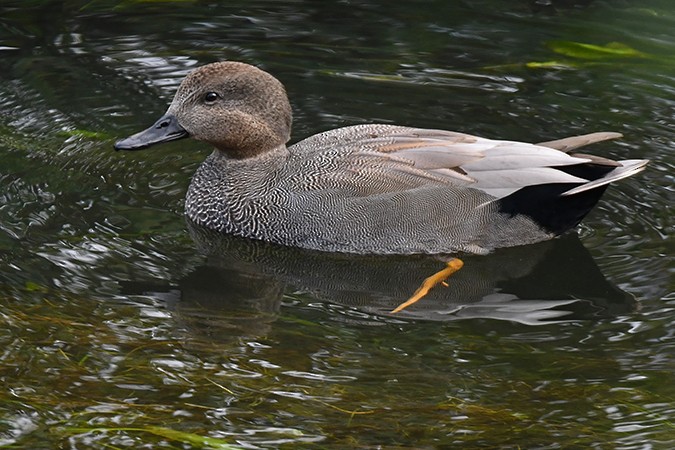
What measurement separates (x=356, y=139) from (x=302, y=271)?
3.09 feet

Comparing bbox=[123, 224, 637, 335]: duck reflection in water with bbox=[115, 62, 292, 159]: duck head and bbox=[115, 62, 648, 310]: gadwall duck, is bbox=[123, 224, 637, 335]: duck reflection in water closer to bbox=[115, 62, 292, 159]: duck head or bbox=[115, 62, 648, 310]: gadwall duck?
bbox=[115, 62, 648, 310]: gadwall duck

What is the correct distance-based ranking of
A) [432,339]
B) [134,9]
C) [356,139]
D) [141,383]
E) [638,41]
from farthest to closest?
[134,9]
[638,41]
[356,139]
[432,339]
[141,383]

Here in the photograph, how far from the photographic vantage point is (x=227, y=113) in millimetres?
7402

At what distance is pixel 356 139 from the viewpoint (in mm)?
7367

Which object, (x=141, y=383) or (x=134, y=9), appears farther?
(x=134, y=9)

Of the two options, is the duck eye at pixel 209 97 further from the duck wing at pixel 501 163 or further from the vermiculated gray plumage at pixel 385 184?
the duck wing at pixel 501 163

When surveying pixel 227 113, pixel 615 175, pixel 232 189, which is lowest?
pixel 232 189

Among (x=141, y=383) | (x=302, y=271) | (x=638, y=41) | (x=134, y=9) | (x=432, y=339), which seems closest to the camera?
(x=141, y=383)

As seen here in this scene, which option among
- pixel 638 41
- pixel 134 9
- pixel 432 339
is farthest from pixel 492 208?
pixel 134 9

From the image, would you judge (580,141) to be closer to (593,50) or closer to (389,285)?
(389,285)

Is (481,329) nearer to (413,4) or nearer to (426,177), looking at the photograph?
(426,177)

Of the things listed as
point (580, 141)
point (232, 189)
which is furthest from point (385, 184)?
point (580, 141)

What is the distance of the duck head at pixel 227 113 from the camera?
7.32 metres

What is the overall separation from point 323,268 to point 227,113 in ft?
3.81
